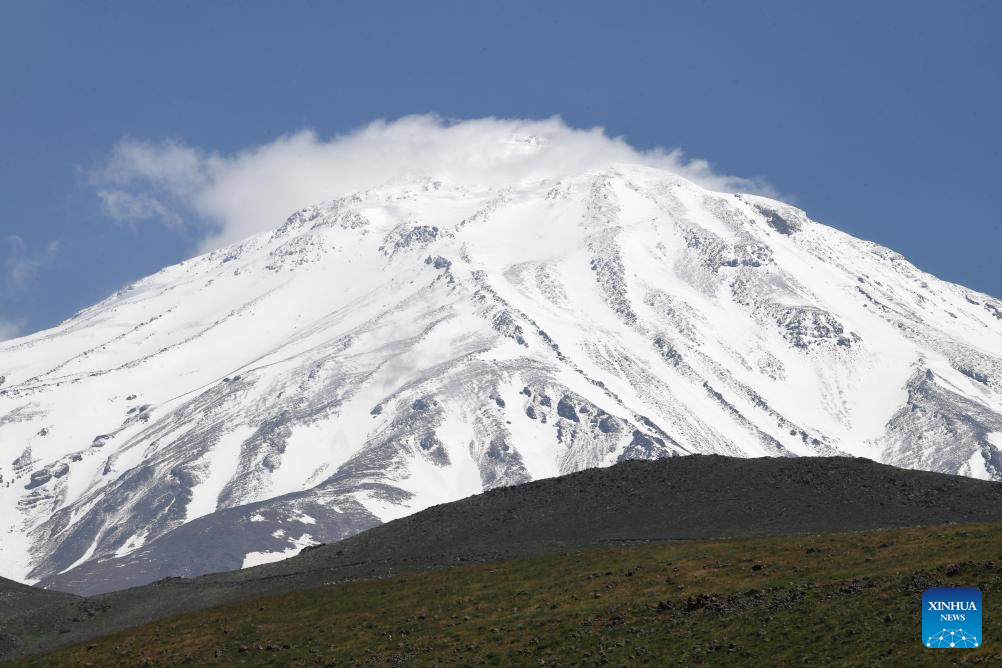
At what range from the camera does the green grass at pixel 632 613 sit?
2441 inches

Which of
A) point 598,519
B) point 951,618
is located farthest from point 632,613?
point 598,519

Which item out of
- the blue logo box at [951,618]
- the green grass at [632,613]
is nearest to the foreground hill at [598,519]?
the green grass at [632,613]

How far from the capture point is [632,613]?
70312mm

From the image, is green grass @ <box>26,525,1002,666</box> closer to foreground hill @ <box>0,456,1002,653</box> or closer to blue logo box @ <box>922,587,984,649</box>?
blue logo box @ <box>922,587,984,649</box>

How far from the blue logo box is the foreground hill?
31566 mm

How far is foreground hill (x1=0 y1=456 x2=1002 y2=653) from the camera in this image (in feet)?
316

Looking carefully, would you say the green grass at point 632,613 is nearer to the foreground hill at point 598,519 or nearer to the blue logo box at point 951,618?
the blue logo box at point 951,618

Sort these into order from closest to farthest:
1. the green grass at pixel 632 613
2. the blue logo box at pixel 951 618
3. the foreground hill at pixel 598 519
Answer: the blue logo box at pixel 951 618 < the green grass at pixel 632 613 < the foreground hill at pixel 598 519

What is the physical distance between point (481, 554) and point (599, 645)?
104 ft

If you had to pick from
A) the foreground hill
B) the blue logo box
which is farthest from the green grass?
the foreground hill

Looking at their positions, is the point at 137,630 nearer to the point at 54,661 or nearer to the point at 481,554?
the point at 54,661

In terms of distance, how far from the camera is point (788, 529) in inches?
3752

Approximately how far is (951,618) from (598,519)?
49.2 metres

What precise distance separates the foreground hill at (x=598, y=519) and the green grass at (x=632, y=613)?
9880 millimetres
